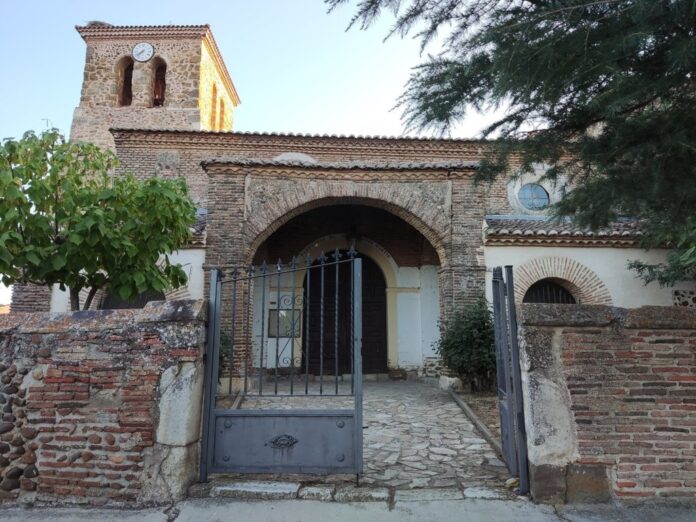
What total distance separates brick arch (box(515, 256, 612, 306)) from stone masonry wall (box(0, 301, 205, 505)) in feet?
24.6

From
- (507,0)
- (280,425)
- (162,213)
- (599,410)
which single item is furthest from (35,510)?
(507,0)

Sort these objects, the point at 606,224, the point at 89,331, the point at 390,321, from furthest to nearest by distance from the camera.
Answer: the point at 390,321, the point at 606,224, the point at 89,331

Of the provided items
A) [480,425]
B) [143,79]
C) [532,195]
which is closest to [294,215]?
[480,425]

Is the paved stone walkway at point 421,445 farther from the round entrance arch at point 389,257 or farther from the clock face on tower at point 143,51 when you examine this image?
the clock face on tower at point 143,51

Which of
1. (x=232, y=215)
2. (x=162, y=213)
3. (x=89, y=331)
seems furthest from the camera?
(x=232, y=215)

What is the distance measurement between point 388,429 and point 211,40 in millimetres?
17838

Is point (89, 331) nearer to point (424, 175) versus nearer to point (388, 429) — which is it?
point (388, 429)

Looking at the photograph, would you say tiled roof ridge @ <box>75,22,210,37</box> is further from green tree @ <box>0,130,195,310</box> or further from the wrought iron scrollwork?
the wrought iron scrollwork

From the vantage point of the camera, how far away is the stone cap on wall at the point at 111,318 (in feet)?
12.1

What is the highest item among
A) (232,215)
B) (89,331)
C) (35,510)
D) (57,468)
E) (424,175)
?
(424,175)

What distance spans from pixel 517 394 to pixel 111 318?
10.9ft

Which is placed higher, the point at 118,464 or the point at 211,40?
the point at 211,40

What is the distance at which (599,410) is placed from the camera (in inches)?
136

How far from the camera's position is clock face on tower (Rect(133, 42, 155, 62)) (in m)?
17.5
